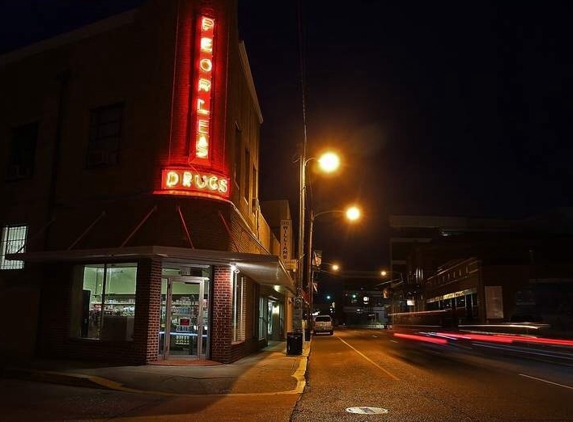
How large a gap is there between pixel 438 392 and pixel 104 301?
9.48 meters

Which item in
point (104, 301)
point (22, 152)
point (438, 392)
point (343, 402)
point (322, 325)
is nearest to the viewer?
point (343, 402)

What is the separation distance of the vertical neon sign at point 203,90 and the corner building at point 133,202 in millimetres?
A: 33

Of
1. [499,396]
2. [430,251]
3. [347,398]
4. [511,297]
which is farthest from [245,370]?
[430,251]

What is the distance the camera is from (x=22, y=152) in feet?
60.4

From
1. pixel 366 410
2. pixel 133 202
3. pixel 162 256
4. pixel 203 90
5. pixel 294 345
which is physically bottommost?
pixel 366 410

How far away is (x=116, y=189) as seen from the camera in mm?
15773

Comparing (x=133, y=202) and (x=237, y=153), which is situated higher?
(x=237, y=153)

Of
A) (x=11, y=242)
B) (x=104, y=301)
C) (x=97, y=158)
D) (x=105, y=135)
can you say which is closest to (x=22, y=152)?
(x=11, y=242)

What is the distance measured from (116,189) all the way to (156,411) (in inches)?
326

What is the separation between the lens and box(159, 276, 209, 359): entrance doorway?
51.1 feet

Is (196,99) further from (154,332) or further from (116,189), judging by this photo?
(154,332)

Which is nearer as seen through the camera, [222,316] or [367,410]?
[367,410]

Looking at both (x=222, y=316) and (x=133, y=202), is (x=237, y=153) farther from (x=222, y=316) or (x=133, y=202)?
(x=222, y=316)

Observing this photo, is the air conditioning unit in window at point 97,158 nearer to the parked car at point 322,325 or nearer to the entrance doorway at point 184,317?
the entrance doorway at point 184,317
